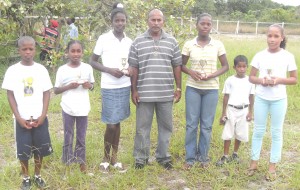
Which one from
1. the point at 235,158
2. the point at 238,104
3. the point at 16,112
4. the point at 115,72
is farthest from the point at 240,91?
the point at 16,112

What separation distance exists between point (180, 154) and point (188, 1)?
385 cm

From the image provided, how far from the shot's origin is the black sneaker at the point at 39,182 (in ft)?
11.3

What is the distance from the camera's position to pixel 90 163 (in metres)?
4.00

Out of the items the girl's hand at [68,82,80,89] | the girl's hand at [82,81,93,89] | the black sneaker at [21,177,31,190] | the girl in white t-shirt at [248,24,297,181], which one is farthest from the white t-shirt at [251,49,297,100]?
the black sneaker at [21,177,31,190]

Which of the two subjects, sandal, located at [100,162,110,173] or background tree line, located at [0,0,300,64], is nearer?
sandal, located at [100,162,110,173]

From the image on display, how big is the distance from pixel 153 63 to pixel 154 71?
0.08 m

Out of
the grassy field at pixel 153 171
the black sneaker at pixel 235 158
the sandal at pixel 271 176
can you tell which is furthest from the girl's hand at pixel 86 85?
the sandal at pixel 271 176

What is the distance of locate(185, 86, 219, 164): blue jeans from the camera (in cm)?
382

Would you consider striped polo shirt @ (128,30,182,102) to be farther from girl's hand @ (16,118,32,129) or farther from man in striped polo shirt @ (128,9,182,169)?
girl's hand @ (16,118,32,129)

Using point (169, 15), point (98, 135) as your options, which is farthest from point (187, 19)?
point (98, 135)

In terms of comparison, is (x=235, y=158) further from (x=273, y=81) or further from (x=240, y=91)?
(x=273, y=81)

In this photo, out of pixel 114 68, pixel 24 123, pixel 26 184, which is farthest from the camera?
pixel 114 68

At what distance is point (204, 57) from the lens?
3.73 metres

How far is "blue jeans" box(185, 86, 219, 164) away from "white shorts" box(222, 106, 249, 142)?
0.26 metres
